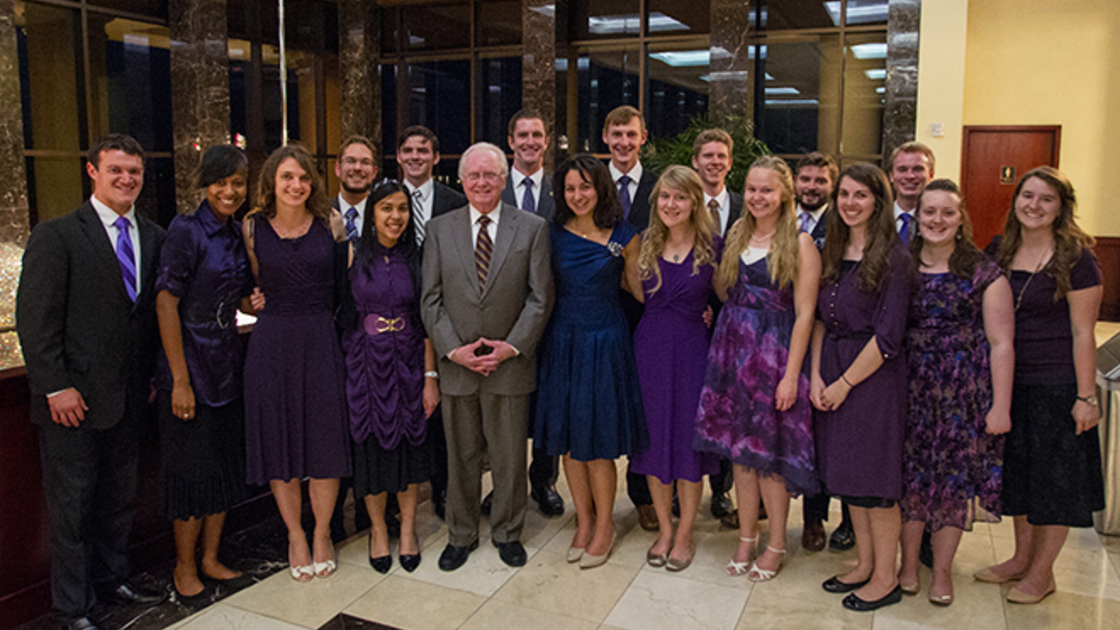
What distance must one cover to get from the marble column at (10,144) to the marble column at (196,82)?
68.0 inches

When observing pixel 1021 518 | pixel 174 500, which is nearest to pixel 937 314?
pixel 1021 518

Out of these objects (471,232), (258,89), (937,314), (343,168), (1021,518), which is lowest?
(1021,518)

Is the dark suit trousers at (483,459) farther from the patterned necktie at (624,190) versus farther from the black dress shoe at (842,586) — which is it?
the black dress shoe at (842,586)

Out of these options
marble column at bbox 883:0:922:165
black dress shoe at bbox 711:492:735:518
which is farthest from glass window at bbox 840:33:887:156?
black dress shoe at bbox 711:492:735:518

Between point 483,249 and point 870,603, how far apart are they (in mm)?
2018

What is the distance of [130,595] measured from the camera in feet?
10.3

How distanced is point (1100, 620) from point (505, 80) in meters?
9.46

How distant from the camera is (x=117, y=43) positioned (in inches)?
349

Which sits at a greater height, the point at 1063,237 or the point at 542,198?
the point at 542,198

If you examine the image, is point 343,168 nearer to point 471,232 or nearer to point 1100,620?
point 471,232

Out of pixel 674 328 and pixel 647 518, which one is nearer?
pixel 674 328

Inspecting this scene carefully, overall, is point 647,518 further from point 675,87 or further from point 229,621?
point 675,87

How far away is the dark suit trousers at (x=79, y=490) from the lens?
284cm

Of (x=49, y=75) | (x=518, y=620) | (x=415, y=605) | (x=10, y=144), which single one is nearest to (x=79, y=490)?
(x=415, y=605)
